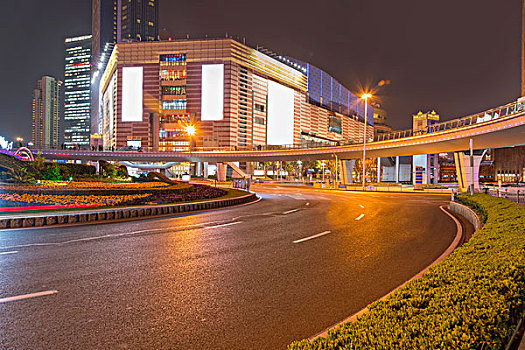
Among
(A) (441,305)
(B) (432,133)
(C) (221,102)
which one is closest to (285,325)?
(A) (441,305)

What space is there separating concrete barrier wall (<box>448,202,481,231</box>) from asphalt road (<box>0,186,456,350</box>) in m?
2.39

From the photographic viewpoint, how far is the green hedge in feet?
8.54

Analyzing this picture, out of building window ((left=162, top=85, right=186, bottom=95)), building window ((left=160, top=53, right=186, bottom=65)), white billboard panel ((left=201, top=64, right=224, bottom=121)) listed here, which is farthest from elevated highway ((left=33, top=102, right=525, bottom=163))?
building window ((left=160, top=53, right=186, bottom=65))

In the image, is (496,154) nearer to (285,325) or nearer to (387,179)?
(387,179)

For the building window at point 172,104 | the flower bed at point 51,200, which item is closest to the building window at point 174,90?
the building window at point 172,104

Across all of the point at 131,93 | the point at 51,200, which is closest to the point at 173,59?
the point at 131,93

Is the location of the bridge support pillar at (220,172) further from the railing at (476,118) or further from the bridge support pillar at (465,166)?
the bridge support pillar at (465,166)

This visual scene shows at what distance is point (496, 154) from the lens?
93.7 metres

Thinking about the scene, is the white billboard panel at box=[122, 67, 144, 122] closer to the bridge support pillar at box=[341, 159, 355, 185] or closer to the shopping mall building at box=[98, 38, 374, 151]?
the shopping mall building at box=[98, 38, 374, 151]

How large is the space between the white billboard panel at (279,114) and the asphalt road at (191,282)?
143 meters

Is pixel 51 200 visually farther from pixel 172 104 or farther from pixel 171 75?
pixel 171 75

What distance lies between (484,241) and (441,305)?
4.03m

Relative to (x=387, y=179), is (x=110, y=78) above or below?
above

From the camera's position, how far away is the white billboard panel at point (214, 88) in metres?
129
